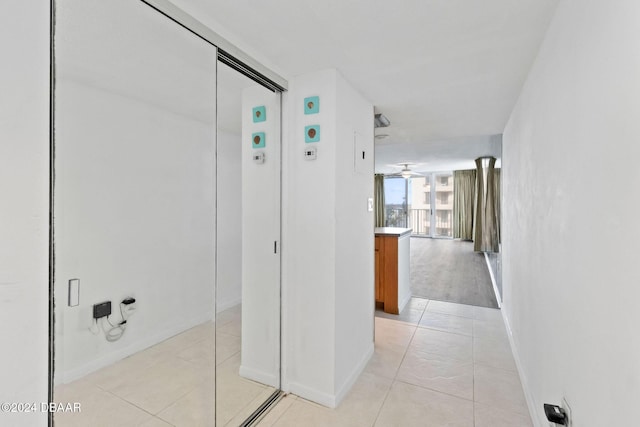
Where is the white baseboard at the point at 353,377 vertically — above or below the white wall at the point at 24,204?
below

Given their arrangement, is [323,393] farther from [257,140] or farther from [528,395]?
[257,140]

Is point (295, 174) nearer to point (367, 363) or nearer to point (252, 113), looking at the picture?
point (252, 113)

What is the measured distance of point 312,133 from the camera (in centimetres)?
194

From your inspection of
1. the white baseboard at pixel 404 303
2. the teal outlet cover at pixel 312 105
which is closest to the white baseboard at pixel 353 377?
the white baseboard at pixel 404 303

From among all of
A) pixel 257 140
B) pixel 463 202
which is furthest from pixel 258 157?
pixel 463 202

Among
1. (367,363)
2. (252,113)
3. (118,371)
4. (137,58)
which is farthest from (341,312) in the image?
(137,58)

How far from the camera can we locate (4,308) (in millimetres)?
804

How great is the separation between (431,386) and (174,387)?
1730 mm

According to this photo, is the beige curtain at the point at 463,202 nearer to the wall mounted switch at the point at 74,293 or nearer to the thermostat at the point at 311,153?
the thermostat at the point at 311,153

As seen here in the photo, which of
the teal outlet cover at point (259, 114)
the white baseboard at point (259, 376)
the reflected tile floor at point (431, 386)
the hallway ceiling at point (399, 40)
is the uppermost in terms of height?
the hallway ceiling at point (399, 40)

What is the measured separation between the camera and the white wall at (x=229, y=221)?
5.51ft

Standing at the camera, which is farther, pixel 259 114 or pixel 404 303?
pixel 404 303

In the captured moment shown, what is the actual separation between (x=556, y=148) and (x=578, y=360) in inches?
34.0

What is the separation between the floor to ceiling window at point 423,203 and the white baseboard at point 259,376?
29.1 feet
